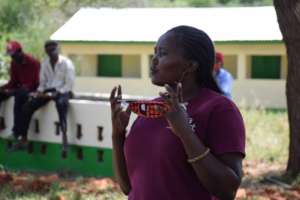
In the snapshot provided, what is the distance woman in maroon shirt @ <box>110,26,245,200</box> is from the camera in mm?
2395

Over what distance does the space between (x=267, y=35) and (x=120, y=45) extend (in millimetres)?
4931

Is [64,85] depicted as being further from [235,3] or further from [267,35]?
[235,3]

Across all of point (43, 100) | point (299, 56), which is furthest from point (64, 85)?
point (299, 56)

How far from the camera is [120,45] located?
23766 mm

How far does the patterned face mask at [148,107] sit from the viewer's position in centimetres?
240

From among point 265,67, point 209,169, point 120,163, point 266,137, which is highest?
point 209,169

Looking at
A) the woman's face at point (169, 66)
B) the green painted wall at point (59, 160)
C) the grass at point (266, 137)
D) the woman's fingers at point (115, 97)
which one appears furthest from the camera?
the grass at point (266, 137)

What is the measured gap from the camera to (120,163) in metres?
2.84

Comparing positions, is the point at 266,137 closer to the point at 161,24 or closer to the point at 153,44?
the point at 153,44

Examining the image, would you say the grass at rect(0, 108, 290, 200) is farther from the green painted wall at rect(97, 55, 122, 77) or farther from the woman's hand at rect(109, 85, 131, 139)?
the green painted wall at rect(97, 55, 122, 77)

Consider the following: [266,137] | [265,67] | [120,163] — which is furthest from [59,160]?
[265,67]

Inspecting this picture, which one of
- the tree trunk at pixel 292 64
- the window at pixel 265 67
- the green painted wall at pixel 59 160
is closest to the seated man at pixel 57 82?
the green painted wall at pixel 59 160

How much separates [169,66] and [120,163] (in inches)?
18.8

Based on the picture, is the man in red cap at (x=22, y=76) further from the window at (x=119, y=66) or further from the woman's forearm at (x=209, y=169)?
the window at (x=119, y=66)
